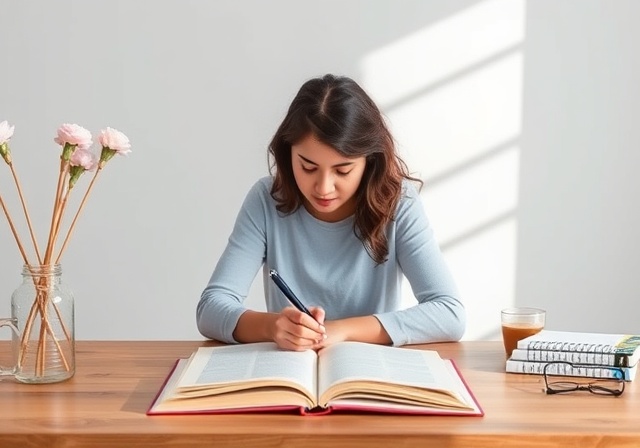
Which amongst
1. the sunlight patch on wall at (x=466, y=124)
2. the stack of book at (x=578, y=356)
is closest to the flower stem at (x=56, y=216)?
the stack of book at (x=578, y=356)

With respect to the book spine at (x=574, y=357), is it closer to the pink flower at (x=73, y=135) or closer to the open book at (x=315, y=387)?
the open book at (x=315, y=387)

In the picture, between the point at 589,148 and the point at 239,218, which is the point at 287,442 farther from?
the point at 589,148

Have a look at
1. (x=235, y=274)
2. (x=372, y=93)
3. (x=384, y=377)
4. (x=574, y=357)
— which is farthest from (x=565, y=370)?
(x=372, y=93)

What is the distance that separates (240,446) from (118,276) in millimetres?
2257

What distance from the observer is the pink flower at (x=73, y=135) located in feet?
5.05

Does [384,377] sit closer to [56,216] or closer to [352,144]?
[56,216]

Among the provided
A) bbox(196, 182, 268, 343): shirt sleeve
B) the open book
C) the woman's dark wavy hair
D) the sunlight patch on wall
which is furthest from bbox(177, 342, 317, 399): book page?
the sunlight patch on wall

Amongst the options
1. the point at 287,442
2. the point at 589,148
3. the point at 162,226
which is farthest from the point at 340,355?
the point at 589,148

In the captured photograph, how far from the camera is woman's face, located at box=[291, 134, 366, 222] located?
2008mm

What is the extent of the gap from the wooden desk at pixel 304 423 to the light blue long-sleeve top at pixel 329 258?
535mm

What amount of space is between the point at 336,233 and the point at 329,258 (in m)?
0.06

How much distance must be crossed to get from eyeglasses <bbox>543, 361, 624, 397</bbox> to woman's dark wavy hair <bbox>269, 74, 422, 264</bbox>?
0.60 m

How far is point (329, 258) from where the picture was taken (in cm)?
220

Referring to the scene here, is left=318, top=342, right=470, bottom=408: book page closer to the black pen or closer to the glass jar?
the black pen
